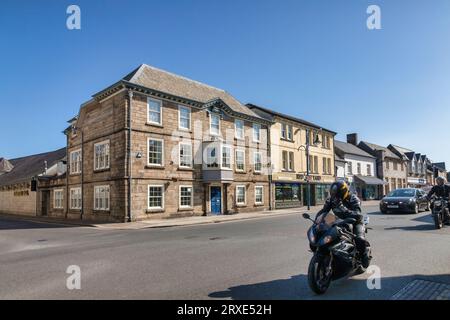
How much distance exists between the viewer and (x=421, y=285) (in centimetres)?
507

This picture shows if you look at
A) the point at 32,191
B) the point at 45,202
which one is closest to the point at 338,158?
the point at 45,202

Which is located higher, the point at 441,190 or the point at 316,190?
the point at 441,190

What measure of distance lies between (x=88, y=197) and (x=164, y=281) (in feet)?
64.3

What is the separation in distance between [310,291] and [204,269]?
2.27 meters

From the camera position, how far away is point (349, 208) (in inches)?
225

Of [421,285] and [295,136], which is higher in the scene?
[295,136]

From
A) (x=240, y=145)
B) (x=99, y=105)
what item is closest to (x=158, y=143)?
(x=99, y=105)

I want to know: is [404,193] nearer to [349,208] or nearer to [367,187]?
[349,208]

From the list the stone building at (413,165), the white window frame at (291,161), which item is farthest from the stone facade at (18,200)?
the stone building at (413,165)

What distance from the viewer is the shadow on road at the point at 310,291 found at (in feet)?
15.4

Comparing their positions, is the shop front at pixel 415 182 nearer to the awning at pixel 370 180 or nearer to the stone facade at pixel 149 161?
the awning at pixel 370 180

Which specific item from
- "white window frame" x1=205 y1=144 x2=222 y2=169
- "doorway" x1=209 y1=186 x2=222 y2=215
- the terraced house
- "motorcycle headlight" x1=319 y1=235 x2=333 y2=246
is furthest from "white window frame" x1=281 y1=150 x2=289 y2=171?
"motorcycle headlight" x1=319 y1=235 x2=333 y2=246
